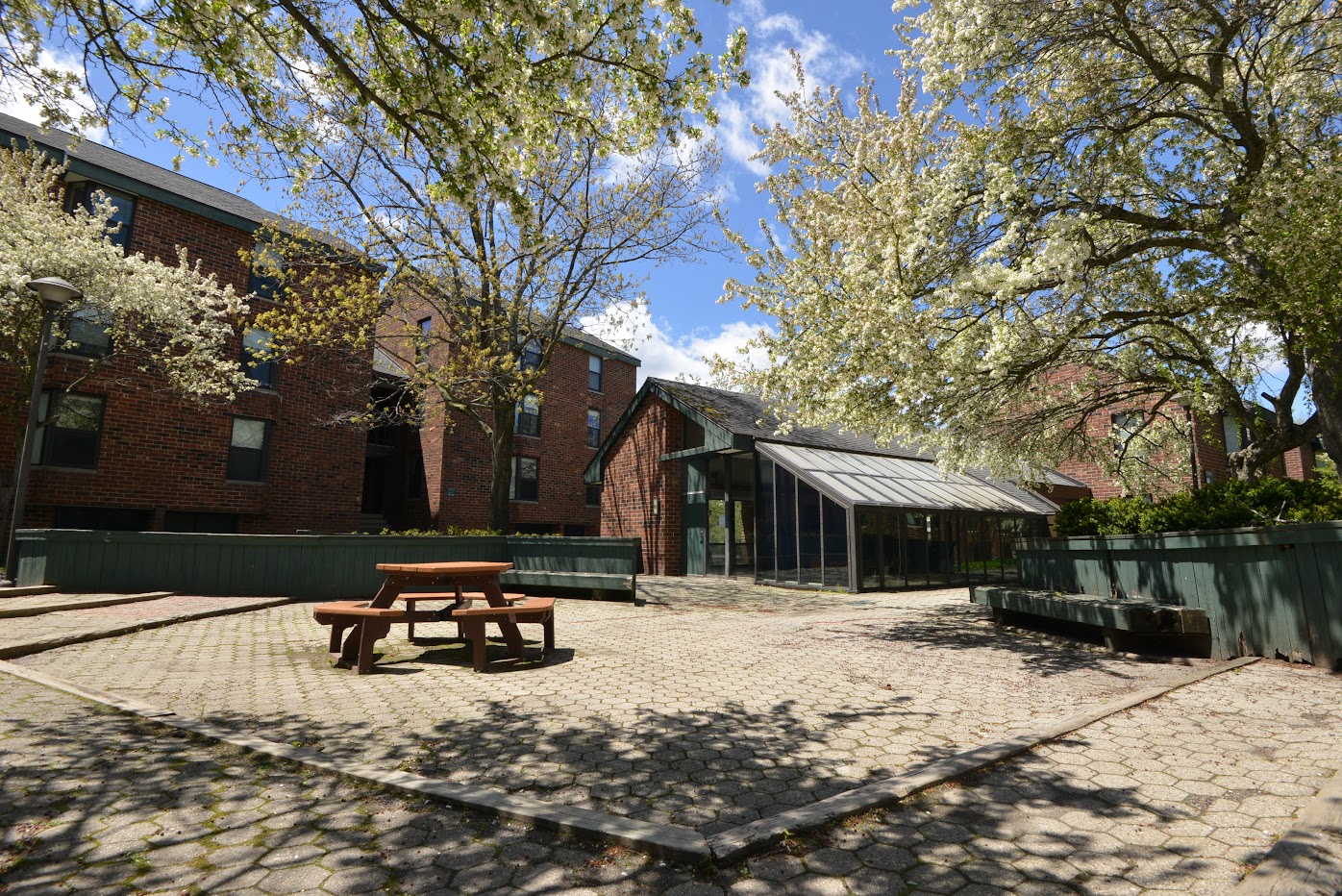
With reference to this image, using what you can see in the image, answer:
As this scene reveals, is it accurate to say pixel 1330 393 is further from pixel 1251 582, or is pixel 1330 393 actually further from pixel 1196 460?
pixel 1196 460

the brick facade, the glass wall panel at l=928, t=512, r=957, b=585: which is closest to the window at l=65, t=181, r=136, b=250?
the brick facade

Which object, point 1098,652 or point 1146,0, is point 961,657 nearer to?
point 1098,652

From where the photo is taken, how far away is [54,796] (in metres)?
3.19

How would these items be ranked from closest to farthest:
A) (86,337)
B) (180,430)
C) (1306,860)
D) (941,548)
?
(1306,860) < (86,337) < (180,430) < (941,548)

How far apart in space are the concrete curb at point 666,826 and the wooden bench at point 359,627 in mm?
1800

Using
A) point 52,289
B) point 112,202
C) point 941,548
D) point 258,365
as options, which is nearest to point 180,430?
point 258,365

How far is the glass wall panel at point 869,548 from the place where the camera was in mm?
15844

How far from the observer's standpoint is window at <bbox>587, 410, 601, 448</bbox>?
95.0 ft

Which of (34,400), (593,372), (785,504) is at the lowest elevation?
(785,504)

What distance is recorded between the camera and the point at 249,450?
60.0 ft

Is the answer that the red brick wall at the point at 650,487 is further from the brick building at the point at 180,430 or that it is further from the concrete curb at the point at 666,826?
the concrete curb at the point at 666,826

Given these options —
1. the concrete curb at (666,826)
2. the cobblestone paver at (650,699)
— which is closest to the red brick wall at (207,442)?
the cobblestone paver at (650,699)

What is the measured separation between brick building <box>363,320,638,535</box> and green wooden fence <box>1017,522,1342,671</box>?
1673cm

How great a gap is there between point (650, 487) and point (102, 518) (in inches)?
562
